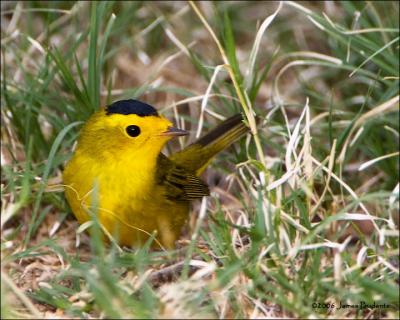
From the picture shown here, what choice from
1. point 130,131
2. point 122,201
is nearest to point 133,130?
point 130,131

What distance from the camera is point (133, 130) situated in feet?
13.3

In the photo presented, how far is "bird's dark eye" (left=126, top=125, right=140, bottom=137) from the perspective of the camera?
4.06m

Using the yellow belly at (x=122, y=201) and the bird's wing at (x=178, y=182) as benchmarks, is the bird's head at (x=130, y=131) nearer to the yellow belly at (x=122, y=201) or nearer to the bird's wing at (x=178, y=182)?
the yellow belly at (x=122, y=201)

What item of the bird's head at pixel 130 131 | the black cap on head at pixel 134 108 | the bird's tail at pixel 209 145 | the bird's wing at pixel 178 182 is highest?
the black cap on head at pixel 134 108

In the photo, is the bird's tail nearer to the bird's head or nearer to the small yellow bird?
the small yellow bird

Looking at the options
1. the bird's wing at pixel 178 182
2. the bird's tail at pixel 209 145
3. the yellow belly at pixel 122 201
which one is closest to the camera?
the yellow belly at pixel 122 201

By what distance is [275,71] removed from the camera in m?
6.01

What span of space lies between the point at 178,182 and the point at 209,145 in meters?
0.45

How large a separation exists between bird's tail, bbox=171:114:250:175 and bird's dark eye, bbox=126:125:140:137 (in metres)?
0.79

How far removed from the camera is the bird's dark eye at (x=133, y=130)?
160 inches

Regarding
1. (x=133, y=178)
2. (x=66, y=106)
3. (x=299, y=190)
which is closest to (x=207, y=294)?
(x=299, y=190)

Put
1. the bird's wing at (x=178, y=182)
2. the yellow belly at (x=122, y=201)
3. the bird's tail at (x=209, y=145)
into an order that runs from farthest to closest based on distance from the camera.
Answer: the bird's tail at (x=209, y=145) < the bird's wing at (x=178, y=182) < the yellow belly at (x=122, y=201)

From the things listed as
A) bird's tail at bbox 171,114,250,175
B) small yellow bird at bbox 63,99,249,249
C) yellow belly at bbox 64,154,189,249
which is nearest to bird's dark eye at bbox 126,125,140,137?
small yellow bird at bbox 63,99,249,249

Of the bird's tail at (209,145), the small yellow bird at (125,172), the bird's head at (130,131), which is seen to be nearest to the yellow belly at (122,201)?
the small yellow bird at (125,172)
